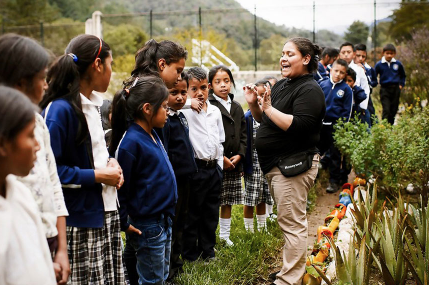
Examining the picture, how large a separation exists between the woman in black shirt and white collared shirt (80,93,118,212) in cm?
159

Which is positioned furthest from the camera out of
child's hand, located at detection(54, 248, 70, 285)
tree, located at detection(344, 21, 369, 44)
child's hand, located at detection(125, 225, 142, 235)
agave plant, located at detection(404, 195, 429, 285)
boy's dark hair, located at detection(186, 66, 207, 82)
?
tree, located at detection(344, 21, 369, 44)

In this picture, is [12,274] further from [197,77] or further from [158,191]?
[197,77]

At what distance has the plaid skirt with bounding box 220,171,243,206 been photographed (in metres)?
5.18

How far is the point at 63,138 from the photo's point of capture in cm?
253

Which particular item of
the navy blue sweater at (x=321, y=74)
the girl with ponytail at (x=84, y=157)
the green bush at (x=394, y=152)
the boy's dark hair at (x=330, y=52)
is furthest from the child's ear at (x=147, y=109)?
the boy's dark hair at (x=330, y=52)

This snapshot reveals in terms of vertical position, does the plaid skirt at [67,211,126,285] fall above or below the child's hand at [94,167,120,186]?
below

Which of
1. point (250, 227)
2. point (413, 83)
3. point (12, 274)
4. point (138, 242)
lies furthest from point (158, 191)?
point (413, 83)

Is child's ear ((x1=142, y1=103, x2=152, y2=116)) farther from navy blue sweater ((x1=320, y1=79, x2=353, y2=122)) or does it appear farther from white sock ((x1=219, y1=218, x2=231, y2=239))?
navy blue sweater ((x1=320, y1=79, x2=353, y2=122))

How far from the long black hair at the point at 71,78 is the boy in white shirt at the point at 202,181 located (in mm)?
1793

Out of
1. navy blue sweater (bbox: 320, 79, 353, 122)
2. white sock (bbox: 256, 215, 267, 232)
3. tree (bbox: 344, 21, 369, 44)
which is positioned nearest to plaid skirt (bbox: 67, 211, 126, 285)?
white sock (bbox: 256, 215, 267, 232)

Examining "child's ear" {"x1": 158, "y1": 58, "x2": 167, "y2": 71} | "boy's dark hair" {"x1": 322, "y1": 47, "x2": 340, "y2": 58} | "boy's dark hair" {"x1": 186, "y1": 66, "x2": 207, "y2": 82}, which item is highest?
"boy's dark hair" {"x1": 322, "y1": 47, "x2": 340, "y2": 58}

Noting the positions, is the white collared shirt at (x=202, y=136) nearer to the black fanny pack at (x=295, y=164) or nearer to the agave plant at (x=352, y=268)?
the black fanny pack at (x=295, y=164)

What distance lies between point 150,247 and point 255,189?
241 cm

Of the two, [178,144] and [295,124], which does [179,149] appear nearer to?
[178,144]
